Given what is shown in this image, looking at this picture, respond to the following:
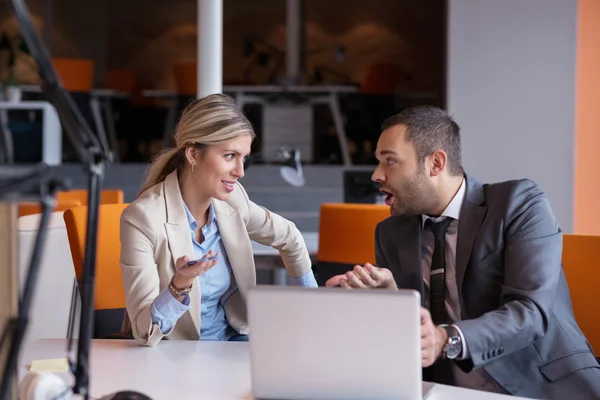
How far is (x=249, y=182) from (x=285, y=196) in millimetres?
462

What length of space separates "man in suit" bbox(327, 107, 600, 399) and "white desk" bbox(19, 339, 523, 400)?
0.32m

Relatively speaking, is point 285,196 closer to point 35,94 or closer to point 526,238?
point 35,94

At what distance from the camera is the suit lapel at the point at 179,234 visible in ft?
8.20

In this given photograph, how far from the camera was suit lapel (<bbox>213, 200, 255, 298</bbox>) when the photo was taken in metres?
2.69

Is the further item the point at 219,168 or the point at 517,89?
the point at 517,89

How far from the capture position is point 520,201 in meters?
2.27

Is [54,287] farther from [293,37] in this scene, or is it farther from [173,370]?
[293,37]

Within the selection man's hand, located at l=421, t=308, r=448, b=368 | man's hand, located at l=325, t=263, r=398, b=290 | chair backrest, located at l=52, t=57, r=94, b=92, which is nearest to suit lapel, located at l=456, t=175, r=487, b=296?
man's hand, located at l=325, t=263, r=398, b=290

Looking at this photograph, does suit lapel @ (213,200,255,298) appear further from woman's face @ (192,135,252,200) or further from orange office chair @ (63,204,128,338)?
orange office chair @ (63,204,128,338)

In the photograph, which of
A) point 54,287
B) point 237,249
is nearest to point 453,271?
point 237,249

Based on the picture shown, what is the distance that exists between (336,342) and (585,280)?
1172mm

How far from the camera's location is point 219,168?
2.65 meters

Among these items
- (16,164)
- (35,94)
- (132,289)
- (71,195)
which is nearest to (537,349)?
(132,289)

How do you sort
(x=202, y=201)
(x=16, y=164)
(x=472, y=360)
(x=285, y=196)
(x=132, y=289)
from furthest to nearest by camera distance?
(x=16, y=164) < (x=285, y=196) < (x=202, y=201) < (x=132, y=289) < (x=472, y=360)
